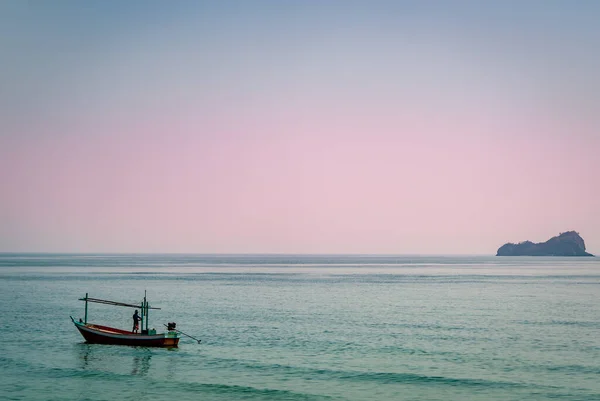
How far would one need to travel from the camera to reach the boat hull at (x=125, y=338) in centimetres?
5988

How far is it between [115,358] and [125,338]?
579 centimetres

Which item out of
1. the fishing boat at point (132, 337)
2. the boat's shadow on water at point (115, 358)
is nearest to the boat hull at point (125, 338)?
the fishing boat at point (132, 337)

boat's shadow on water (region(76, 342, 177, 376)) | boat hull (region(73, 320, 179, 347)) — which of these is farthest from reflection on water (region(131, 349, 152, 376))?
boat hull (region(73, 320, 179, 347))

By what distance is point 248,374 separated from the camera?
4706 cm

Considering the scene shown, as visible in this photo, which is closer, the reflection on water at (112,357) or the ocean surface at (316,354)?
the ocean surface at (316,354)

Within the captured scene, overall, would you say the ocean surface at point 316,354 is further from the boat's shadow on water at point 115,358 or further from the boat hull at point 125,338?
the boat hull at point 125,338

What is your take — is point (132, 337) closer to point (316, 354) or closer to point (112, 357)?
point (112, 357)

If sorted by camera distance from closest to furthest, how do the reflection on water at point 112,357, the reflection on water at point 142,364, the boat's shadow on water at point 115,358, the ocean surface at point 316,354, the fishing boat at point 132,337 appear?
1. the ocean surface at point 316,354
2. the reflection on water at point 142,364
3. the boat's shadow on water at point 115,358
4. the reflection on water at point 112,357
5. the fishing boat at point 132,337

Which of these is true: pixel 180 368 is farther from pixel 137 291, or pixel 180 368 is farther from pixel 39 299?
pixel 137 291

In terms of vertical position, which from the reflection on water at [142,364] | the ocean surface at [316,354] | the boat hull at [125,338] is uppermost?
the boat hull at [125,338]

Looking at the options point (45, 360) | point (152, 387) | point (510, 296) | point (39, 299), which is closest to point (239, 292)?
point (39, 299)

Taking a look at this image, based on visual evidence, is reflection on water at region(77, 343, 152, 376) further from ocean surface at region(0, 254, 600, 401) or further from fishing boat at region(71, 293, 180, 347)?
fishing boat at region(71, 293, 180, 347)

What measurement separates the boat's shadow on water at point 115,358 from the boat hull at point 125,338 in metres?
0.57

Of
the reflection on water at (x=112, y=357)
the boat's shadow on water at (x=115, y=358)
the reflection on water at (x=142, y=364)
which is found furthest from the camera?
the reflection on water at (x=112, y=357)
